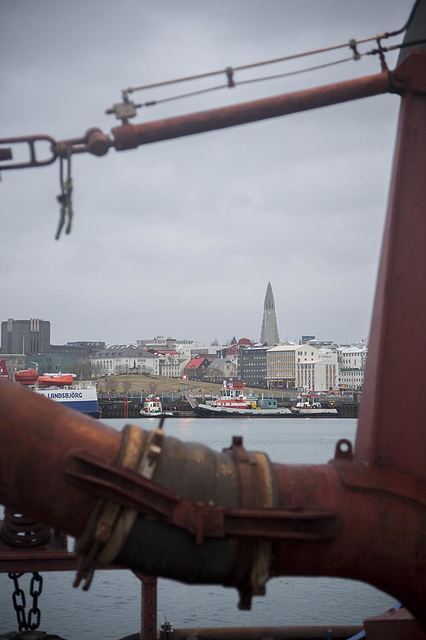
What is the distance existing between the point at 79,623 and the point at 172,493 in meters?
→ 18.9

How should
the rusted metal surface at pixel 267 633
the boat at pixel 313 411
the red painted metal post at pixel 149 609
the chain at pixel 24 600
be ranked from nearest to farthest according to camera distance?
the chain at pixel 24 600 < the red painted metal post at pixel 149 609 < the rusted metal surface at pixel 267 633 < the boat at pixel 313 411

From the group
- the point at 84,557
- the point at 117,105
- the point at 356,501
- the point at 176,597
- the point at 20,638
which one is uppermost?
the point at 117,105

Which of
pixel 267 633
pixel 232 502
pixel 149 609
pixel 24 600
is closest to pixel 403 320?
pixel 232 502

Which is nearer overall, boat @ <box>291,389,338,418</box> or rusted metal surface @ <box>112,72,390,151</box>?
rusted metal surface @ <box>112,72,390,151</box>

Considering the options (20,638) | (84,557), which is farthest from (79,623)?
(84,557)

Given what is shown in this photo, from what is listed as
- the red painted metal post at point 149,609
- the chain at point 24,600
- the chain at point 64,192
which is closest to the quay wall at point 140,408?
the chain at point 24,600

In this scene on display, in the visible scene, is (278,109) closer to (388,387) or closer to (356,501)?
(388,387)

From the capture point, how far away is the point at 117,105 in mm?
4598

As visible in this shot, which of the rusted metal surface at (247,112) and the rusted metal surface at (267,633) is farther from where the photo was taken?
the rusted metal surface at (267,633)

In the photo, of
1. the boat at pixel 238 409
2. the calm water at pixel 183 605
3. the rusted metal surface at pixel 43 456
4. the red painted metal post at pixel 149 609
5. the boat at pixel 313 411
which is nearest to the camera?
the rusted metal surface at pixel 43 456

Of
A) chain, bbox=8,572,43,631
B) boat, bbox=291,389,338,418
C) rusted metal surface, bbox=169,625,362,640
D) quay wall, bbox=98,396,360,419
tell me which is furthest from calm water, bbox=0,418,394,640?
boat, bbox=291,389,338,418

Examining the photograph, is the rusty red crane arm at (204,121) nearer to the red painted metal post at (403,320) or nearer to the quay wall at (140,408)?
the red painted metal post at (403,320)

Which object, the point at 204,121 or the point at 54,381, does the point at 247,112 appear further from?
the point at 54,381

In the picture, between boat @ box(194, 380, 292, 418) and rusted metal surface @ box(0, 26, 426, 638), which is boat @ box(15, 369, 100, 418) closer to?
boat @ box(194, 380, 292, 418)
